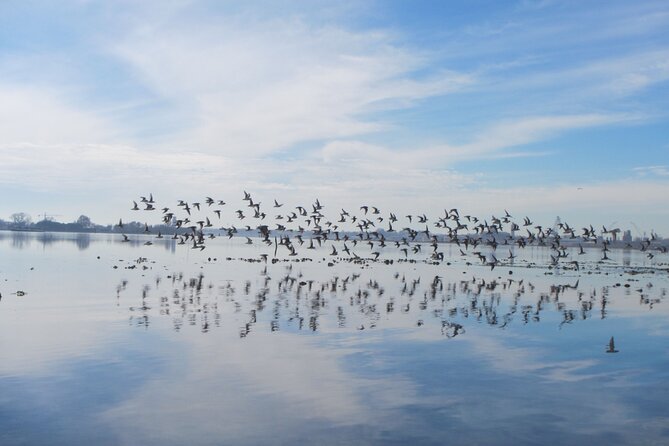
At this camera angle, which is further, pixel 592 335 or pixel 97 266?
pixel 97 266

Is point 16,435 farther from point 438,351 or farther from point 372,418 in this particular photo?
point 438,351

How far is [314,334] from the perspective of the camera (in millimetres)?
24812

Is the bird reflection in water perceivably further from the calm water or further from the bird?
the calm water

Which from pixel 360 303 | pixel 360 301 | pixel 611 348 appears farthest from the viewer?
pixel 360 301

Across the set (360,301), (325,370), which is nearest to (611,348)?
(325,370)

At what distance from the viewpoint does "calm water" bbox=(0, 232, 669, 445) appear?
45.1 ft

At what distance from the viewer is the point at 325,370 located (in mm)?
18781

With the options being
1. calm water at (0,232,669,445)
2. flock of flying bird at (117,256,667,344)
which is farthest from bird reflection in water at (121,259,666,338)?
calm water at (0,232,669,445)

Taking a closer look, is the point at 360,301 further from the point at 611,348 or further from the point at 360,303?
the point at 611,348

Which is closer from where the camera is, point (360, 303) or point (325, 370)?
point (325, 370)

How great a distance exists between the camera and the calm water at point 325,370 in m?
→ 13.7

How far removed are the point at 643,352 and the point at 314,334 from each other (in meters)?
12.3

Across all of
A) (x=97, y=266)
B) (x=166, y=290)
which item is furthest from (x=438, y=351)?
(x=97, y=266)

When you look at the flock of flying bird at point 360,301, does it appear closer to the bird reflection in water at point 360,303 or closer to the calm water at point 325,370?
the bird reflection in water at point 360,303
